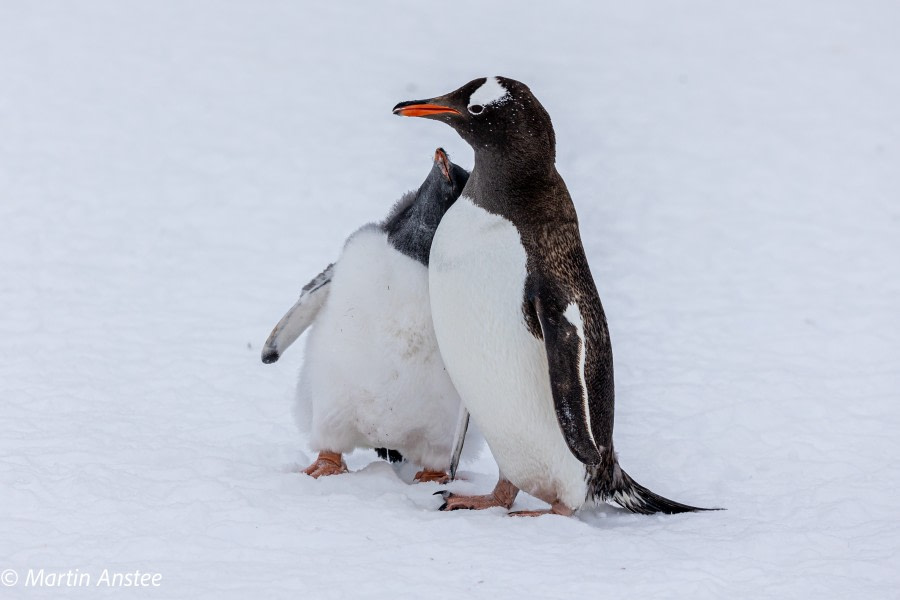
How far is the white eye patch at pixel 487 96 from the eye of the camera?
10.7 ft

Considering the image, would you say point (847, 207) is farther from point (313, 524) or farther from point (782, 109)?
point (313, 524)

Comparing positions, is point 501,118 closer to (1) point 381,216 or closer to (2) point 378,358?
(2) point 378,358

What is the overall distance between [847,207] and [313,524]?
5.46 metres

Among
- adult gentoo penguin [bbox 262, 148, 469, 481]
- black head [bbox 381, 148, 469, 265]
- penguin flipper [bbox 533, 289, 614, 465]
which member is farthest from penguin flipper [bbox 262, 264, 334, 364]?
penguin flipper [bbox 533, 289, 614, 465]

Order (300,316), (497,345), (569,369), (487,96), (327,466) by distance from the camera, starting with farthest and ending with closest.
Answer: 1. (300,316)
2. (327,466)
3. (487,96)
4. (497,345)
5. (569,369)

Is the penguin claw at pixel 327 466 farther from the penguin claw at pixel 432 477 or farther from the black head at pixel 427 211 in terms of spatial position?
the black head at pixel 427 211

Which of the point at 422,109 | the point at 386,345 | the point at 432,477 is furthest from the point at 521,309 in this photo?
the point at 432,477

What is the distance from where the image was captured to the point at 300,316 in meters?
3.79

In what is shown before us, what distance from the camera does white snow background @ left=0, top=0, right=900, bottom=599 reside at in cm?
301

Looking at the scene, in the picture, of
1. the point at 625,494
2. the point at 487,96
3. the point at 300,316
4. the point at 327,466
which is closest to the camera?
the point at 487,96

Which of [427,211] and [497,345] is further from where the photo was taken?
[427,211]

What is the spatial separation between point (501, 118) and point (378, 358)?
85cm

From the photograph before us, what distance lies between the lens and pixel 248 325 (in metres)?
5.55

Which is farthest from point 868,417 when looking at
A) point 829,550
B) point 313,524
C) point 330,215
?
point 330,215
